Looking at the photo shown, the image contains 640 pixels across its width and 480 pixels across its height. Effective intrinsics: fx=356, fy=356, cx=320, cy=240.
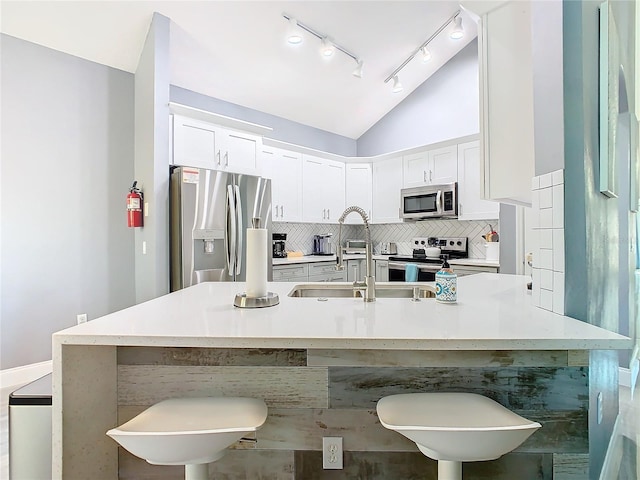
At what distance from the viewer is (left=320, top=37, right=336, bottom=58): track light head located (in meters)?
3.58

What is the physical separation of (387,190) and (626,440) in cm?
362

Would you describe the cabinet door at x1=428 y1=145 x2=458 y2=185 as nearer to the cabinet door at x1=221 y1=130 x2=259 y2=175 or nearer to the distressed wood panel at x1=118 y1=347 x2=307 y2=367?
the cabinet door at x1=221 y1=130 x2=259 y2=175

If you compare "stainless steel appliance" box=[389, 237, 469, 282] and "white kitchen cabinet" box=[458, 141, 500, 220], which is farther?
"stainless steel appliance" box=[389, 237, 469, 282]

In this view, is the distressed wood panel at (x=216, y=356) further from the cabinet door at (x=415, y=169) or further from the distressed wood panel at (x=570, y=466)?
the cabinet door at (x=415, y=169)

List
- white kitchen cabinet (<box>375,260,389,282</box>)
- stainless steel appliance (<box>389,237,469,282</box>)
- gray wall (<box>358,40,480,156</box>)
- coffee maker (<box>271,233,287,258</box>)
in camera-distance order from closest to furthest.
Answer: stainless steel appliance (<box>389,237,469,282</box>) < gray wall (<box>358,40,480,156</box>) < coffee maker (<box>271,233,287,258</box>) < white kitchen cabinet (<box>375,260,389,282</box>)

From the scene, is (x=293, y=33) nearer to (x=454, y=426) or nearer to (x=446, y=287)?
(x=446, y=287)

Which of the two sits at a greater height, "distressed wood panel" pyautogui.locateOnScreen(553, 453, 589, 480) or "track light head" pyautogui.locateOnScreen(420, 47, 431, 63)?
"track light head" pyautogui.locateOnScreen(420, 47, 431, 63)

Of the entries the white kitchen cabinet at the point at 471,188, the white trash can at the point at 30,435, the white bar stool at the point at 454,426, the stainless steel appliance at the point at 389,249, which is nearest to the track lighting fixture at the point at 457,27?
the white kitchen cabinet at the point at 471,188

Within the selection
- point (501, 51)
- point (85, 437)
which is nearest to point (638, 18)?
point (501, 51)

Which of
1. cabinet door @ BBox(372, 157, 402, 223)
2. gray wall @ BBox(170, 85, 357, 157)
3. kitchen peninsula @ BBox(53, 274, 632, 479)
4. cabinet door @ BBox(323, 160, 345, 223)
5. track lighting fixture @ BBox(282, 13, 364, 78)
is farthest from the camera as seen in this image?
cabinet door @ BBox(323, 160, 345, 223)

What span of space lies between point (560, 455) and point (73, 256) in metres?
3.80

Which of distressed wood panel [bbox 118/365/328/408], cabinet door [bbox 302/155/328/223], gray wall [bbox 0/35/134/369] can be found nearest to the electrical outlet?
distressed wood panel [bbox 118/365/328/408]

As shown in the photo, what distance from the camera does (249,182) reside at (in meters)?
3.43

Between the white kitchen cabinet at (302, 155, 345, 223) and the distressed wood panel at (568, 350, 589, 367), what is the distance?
3754 mm
